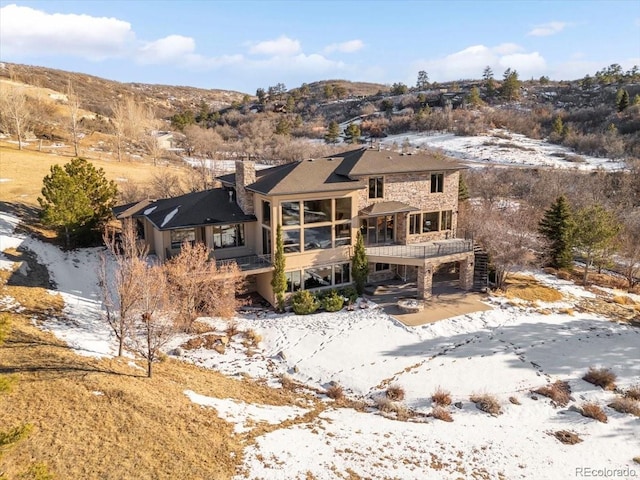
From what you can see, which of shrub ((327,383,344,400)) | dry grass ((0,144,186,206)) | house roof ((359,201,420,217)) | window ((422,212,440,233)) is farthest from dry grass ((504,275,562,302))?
dry grass ((0,144,186,206))

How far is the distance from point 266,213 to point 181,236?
477 cm

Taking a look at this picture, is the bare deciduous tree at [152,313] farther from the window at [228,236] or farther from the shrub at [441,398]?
the shrub at [441,398]

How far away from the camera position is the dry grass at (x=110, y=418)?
10.7 metres

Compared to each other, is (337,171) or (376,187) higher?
(337,171)

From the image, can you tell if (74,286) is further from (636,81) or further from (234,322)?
(636,81)

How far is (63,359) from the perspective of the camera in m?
14.9

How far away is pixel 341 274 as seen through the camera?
81.1 feet

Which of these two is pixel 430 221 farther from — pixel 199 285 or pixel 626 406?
pixel 199 285

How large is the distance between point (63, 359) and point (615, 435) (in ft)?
60.8

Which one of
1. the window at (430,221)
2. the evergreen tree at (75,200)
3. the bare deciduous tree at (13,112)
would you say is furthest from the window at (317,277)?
the bare deciduous tree at (13,112)

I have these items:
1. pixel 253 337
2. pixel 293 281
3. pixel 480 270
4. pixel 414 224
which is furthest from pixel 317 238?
pixel 480 270

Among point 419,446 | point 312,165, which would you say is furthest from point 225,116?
point 419,446

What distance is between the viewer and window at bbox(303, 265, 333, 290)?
78.1ft

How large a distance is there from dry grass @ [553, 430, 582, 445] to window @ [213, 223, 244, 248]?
16.8 meters
